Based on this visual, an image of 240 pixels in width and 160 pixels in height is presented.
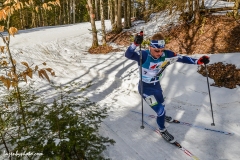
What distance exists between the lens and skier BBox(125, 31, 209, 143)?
4.79m

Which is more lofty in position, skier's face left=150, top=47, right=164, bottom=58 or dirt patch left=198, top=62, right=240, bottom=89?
skier's face left=150, top=47, right=164, bottom=58

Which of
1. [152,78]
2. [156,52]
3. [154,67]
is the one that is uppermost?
[156,52]

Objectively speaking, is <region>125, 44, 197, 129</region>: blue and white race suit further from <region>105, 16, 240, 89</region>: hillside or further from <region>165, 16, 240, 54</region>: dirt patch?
<region>165, 16, 240, 54</region>: dirt patch

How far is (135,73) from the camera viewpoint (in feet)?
29.6

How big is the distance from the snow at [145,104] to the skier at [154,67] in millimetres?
570

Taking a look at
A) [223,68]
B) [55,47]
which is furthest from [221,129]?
[55,47]

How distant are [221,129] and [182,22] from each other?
1054 centimetres

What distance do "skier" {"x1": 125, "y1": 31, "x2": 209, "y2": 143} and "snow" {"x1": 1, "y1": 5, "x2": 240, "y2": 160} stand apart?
570mm

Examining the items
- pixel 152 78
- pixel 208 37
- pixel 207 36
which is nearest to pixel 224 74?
pixel 152 78

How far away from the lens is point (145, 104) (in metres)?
7.10

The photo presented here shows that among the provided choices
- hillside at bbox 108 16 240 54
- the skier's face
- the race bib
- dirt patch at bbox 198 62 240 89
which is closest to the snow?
dirt patch at bbox 198 62 240 89

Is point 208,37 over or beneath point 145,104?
over

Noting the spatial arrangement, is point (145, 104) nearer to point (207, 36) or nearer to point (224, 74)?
point (224, 74)

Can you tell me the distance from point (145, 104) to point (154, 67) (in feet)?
7.58
